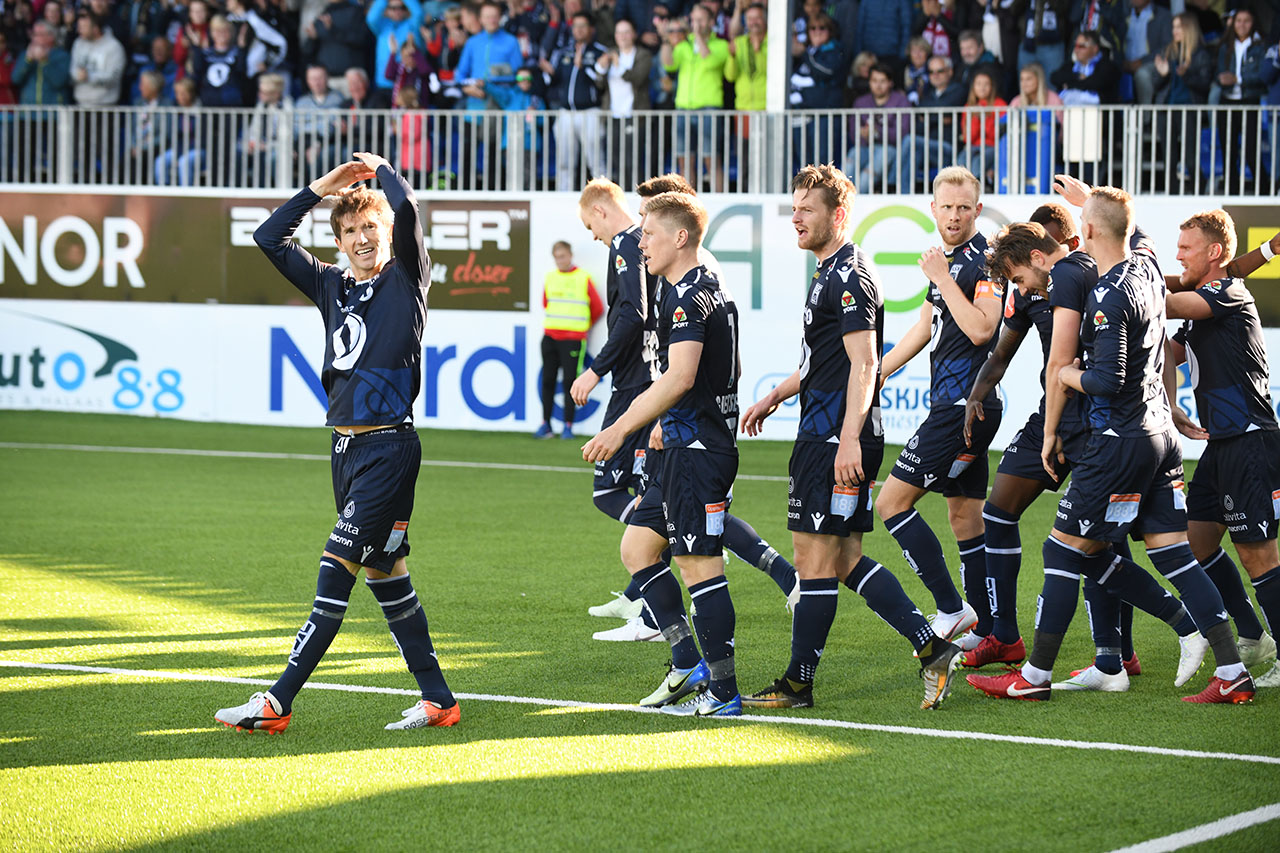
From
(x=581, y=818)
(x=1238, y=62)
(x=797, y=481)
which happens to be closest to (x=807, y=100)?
(x=1238, y=62)

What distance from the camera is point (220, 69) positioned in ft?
64.8

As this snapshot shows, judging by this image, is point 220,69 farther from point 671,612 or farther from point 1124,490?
point 1124,490

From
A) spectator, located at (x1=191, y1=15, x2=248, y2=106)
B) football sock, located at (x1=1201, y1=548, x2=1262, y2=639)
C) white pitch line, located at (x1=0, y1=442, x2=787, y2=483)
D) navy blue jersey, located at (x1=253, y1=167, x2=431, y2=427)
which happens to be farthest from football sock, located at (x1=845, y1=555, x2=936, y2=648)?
spectator, located at (x1=191, y1=15, x2=248, y2=106)

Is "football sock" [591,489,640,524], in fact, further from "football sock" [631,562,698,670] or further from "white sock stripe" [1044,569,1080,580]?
"white sock stripe" [1044,569,1080,580]

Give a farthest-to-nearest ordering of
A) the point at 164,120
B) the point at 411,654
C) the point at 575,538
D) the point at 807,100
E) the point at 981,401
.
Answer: the point at 164,120 < the point at 807,100 < the point at 575,538 < the point at 981,401 < the point at 411,654

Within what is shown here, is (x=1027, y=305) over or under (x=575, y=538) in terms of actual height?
over

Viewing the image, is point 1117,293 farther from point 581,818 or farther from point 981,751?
point 581,818

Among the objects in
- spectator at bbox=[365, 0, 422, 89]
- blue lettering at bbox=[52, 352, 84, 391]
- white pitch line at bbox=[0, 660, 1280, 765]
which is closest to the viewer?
white pitch line at bbox=[0, 660, 1280, 765]

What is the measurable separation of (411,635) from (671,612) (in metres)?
1.05

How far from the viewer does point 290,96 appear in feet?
66.9

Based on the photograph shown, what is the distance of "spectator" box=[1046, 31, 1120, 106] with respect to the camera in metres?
16.2

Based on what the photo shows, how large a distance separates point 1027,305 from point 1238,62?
34.3 ft

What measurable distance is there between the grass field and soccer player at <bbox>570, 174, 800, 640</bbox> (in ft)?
0.85

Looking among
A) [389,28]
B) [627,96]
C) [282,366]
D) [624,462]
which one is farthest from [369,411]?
[389,28]
